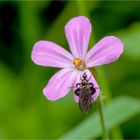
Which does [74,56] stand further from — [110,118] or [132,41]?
[132,41]

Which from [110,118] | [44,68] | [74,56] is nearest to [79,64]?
[74,56]

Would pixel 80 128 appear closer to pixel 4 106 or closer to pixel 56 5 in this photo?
pixel 4 106

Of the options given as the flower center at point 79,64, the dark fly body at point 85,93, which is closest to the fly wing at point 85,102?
the dark fly body at point 85,93

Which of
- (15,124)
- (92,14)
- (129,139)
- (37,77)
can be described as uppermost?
(92,14)

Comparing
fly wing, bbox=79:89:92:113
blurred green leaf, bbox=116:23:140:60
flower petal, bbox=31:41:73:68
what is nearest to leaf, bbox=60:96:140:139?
blurred green leaf, bbox=116:23:140:60

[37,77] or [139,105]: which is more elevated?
[37,77]

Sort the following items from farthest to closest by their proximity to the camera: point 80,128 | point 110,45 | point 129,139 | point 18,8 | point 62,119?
1. point 18,8
2. point 62,119
3. point 129,139
4. point 80,128
5. point 110,45

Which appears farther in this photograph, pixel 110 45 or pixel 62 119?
pixel 62 119

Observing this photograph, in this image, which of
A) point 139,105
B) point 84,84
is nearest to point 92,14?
point 139,105
